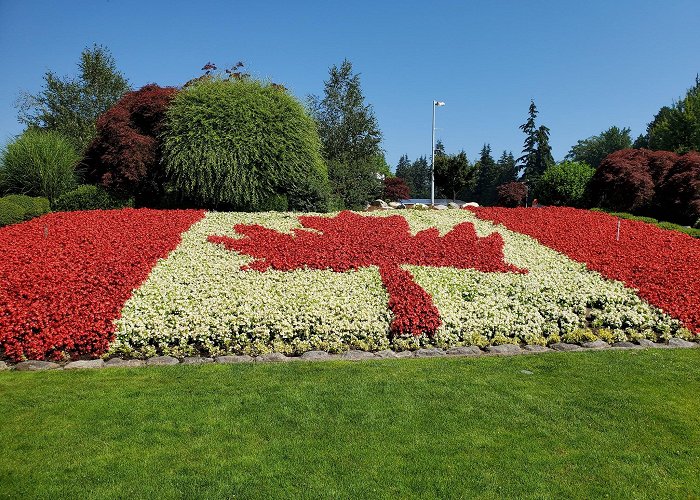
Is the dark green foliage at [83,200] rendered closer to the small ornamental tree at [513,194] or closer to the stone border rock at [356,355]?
the stone border rock at [356,355]

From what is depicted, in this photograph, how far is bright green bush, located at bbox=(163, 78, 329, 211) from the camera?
56.8 ft

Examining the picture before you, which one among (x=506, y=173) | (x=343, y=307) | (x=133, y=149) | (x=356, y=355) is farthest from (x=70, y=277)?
(x=506, y=173)

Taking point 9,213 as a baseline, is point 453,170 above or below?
above

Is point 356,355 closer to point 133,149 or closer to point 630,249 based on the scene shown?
point 630,249

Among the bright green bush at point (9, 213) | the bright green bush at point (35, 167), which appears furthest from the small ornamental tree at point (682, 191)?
the bright green bush at point (35, 167)

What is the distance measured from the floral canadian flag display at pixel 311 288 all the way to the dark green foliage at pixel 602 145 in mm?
73893

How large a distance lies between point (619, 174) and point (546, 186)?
556 inches

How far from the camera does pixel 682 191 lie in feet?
77.0

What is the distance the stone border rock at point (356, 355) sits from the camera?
7.24m

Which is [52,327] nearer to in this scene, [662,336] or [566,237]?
[662,336]

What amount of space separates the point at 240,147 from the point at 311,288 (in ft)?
30.6

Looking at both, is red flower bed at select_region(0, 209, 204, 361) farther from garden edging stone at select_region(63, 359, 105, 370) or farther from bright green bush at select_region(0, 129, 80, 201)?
bright green bush at select_region(0, 129, 80, 201)

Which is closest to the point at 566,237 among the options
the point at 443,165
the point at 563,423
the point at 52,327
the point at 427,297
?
the point at 427,297

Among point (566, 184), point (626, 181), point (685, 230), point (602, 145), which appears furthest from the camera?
point (602, 145)
